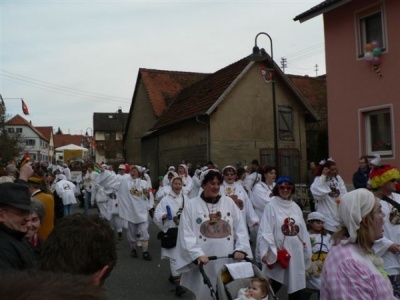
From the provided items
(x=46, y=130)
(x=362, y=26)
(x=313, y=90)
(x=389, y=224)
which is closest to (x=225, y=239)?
(x=389, y=224)

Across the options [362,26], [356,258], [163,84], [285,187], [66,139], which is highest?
[66,139]

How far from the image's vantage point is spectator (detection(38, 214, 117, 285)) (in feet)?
6.68

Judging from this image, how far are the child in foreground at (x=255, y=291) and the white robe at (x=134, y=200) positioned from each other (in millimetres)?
6671

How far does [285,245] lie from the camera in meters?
5.68

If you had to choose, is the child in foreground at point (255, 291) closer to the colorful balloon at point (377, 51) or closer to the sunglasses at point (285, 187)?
the sunglasses at point (285, 187)

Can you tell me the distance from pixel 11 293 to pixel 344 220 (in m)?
2.78

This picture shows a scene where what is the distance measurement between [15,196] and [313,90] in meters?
31.3

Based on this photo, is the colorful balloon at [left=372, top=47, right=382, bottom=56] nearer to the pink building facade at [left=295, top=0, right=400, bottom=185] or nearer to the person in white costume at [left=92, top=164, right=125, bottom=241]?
the pink building facade at [left=295, top=0, right=400, bottom=185]

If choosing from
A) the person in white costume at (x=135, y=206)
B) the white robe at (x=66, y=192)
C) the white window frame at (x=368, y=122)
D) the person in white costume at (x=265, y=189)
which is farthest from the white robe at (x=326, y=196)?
the white robe at (x=66, y=192)

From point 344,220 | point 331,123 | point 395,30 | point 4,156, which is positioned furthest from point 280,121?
point 344,220

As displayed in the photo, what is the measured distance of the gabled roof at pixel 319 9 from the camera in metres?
15.1

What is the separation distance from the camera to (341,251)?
3209 mm

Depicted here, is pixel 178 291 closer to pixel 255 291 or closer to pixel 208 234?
pixel 208 234

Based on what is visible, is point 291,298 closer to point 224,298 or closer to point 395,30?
point 224,298
